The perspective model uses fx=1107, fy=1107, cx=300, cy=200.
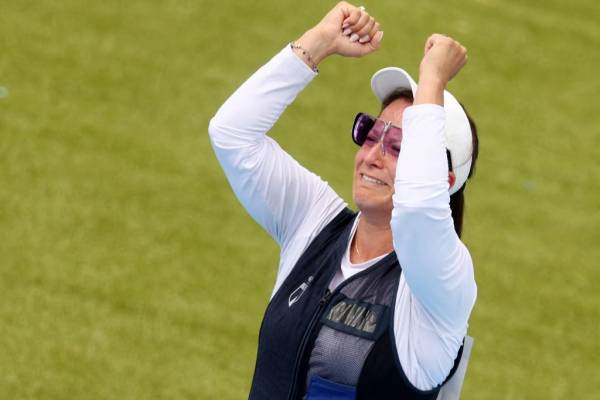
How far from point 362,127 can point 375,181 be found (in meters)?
0.19

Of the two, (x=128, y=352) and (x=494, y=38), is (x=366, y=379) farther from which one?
(x=494, y=38)

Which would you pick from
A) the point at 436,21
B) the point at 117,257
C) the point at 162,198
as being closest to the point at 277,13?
the point at 436,21

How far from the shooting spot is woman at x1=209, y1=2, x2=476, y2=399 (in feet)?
9.25

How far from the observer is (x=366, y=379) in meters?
3.00

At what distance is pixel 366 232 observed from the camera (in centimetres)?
328

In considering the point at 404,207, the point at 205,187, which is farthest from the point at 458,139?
the point at 205,187

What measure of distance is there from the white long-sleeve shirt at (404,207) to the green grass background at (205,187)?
90.9 inches

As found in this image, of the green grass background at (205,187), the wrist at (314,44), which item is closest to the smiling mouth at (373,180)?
the wrist at (314,44)

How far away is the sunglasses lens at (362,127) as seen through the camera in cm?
Answer: 325

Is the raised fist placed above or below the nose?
above

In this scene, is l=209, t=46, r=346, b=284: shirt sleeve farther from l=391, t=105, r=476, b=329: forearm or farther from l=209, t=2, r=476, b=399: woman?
l=391, t=105, r=476, b=329: forearm

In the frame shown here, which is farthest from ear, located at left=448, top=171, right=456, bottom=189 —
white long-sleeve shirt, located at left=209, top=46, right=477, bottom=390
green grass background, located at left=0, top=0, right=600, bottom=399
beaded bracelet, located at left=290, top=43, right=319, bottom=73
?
green grass background, located at left=0, top=0, right=600, bottom=399

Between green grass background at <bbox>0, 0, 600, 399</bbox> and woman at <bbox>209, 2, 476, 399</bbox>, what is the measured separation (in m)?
2.33

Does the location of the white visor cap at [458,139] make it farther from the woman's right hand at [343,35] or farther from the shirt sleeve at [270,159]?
the shirt sleeve at [270,159]
